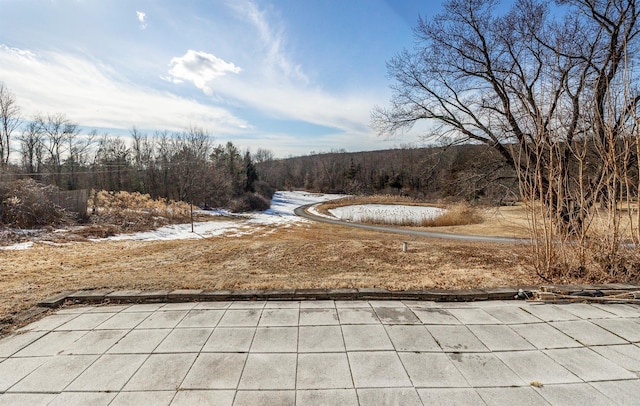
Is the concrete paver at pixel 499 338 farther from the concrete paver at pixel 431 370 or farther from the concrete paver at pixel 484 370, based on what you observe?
the concrete paver at pixel 431 370

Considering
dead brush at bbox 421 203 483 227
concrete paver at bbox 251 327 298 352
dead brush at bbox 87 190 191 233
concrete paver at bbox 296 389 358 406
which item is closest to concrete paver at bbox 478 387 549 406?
concrete paver at bbox 296 389 358 406

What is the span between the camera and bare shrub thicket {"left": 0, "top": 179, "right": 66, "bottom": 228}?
10023 mm

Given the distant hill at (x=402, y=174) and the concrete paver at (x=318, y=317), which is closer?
the concrete paver at (x=318, y=317)

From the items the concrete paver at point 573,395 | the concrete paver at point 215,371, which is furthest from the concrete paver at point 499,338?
the concrete paver at point 215,371

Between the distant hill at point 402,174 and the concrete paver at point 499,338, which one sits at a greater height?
the distant hill at point 402,174

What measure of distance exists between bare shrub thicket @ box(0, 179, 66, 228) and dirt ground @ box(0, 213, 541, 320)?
13.2 feet

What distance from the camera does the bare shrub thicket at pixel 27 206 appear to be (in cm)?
1002

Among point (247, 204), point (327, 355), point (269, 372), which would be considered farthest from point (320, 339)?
point (247, 204)

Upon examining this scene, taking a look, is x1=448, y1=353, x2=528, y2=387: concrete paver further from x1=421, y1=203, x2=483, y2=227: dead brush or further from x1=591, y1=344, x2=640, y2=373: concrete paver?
x1=421, y1=203, x2=483, y2=227: dead brush

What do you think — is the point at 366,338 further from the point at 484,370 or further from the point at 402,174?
the point at 402,174

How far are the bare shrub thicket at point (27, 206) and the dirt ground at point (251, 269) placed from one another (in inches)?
159

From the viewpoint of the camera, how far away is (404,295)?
3.14 meters

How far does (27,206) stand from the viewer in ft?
34.5

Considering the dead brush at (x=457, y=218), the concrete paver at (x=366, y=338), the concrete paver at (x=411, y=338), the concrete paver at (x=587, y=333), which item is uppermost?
the concrete paver at (x=587, y=333)
